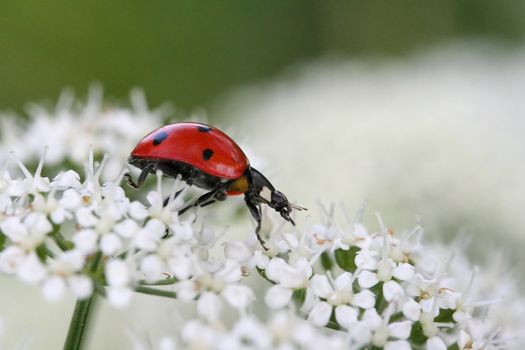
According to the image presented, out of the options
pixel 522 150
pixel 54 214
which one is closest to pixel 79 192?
pixel 54 214

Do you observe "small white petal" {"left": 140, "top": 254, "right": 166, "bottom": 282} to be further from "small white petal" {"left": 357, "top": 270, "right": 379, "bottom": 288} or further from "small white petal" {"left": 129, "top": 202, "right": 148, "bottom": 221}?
"small white petal" {"left": 357, "top": 270, "right": 379, "bottom": 288}

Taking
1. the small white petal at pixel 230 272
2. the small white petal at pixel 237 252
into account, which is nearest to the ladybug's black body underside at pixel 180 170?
the small white petal at pixel 237 252

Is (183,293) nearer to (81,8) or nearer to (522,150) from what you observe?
(522,150)

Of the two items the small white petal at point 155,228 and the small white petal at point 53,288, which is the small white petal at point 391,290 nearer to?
the small white petal at point 155,228

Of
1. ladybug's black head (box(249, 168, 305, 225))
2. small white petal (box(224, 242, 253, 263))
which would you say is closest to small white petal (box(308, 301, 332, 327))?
small white petal (box(224, 242, 253, 263))

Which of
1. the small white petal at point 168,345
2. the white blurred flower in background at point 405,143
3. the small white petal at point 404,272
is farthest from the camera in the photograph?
the white blurred flower in background at point 405,143

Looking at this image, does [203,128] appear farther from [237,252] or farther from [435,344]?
[435,344]

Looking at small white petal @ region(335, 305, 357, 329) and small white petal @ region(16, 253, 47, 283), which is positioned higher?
small white petal @ region(335, 305, 357, 329)
